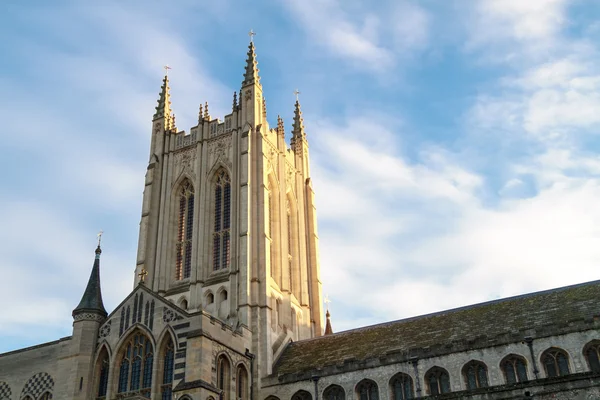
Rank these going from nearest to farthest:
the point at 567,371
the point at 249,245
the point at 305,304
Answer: the point at 567,371 < the point at 249,245 < the point at 305,304

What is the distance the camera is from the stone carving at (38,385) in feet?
142

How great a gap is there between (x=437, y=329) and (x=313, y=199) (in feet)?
74.1

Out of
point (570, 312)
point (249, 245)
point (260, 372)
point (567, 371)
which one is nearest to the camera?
point (567, 371)

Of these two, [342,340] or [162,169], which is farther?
[162,169]

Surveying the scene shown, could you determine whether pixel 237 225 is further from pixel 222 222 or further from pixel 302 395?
pixel 302 395

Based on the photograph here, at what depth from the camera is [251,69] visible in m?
58.3

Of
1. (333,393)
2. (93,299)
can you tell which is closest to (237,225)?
(93,299)

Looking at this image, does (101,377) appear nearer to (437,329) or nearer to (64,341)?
(64,341)

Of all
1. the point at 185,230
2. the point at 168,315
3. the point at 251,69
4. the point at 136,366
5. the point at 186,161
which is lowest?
the point at 136,366

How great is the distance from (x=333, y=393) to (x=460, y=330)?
841 cm

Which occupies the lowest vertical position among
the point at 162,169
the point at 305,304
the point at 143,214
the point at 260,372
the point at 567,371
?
the point at 567,371

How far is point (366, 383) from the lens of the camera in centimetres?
3875

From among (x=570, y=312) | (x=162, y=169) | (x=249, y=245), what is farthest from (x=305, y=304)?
(x=570, y=312)

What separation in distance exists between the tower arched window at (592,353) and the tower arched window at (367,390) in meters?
11.4
